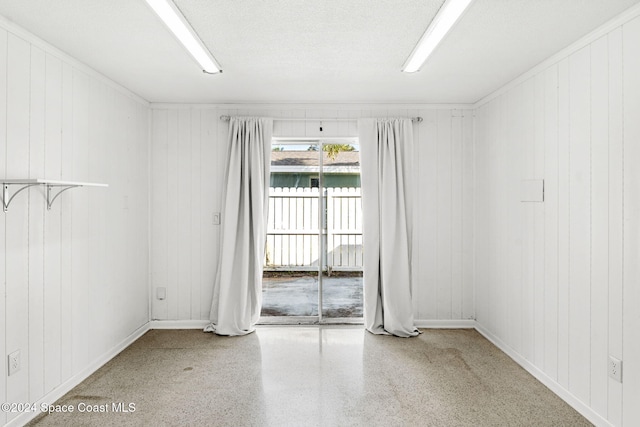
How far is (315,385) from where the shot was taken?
9.97 feet

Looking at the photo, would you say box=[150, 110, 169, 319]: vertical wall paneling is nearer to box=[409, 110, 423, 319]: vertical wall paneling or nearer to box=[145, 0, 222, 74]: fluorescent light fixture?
box=[145, 0, 222, 74]: fluorescent light fixture

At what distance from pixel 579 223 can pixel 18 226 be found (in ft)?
12.3

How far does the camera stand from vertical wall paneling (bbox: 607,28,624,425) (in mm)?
2326

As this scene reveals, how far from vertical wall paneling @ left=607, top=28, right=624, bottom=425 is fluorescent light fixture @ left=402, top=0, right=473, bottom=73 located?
102 cm

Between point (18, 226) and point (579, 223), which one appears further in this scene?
point (579, 223)

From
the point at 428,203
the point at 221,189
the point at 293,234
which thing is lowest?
the point at 293,234

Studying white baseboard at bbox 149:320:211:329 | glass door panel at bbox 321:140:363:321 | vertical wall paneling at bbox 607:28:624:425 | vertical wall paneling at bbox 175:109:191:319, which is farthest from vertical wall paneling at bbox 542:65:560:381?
A: vertical wall paneling at bbox 175:109:191:319

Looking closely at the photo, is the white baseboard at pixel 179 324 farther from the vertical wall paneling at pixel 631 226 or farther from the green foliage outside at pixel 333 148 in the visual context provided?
the vertical wall paneling at pixel 631 226

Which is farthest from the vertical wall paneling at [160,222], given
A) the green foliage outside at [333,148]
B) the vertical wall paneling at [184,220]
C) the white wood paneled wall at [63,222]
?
the green foliage outside at [333,148]

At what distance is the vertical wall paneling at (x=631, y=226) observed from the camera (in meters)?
2.20

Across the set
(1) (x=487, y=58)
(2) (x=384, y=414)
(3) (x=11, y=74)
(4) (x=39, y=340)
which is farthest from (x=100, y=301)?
(1) (x=487, y=58)

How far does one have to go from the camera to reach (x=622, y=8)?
2242 millimetres

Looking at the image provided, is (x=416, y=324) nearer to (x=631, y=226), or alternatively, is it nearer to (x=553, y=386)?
(x=553, y=386)

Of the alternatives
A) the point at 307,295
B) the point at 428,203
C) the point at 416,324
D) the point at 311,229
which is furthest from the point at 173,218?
the point at 416,324
